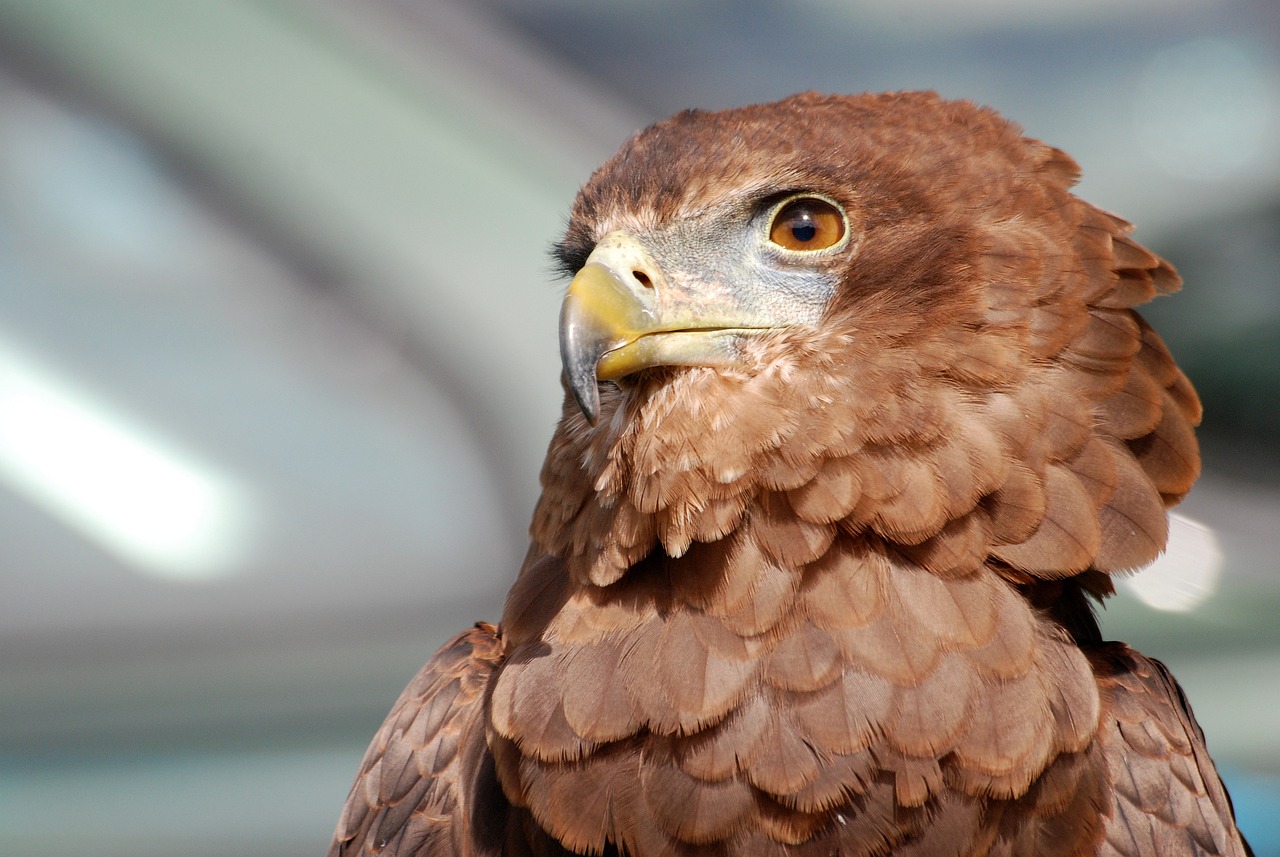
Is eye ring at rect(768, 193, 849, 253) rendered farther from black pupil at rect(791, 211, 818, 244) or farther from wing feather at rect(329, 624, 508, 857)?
wing feather at rect(329, 624, 508, 857)

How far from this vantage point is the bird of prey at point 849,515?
1.54 metres

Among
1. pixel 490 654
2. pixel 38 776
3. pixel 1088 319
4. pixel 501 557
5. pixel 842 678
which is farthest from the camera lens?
pixel 501 557

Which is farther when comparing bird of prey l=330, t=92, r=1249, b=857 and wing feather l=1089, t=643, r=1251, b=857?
wing feather l=1089, t=643, r=1251, b=857

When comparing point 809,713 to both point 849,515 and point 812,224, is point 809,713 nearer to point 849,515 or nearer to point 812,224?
point 849,515

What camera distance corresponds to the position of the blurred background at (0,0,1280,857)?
4.36m

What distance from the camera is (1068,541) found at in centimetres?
160

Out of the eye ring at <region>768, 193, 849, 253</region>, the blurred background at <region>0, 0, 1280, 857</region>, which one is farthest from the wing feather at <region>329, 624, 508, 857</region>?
the blurred background at <region>0, 0, 1280, 857</region>

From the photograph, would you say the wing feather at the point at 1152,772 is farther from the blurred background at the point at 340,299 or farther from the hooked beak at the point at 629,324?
the blurred background at the point at 340,299

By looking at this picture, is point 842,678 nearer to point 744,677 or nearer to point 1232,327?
point 744,677

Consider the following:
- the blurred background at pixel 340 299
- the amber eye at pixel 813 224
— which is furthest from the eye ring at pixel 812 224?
the blurred background at pixel 340 299

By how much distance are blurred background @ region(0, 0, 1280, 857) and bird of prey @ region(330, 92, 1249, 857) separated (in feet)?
8.82

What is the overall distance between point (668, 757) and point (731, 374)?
0.58 metres

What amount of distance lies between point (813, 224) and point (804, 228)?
0.6 inches

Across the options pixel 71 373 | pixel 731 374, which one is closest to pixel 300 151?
pixel 71 373
